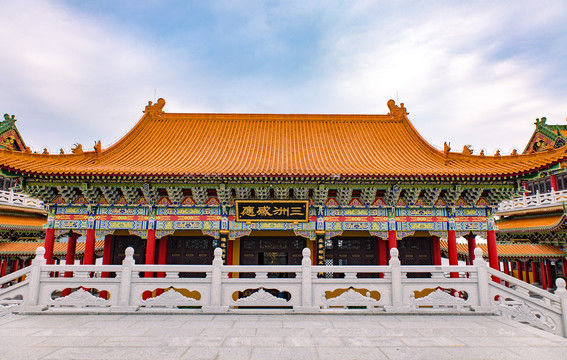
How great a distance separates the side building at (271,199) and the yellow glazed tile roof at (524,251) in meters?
6.07

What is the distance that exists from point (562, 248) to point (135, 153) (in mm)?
20360

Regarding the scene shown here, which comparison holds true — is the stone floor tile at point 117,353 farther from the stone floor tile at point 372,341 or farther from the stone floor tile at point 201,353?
the stone floor tile at point 372,341

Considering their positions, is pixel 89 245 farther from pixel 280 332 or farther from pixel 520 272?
pixel 520 272

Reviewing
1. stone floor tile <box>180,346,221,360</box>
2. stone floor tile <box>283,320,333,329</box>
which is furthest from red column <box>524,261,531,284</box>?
stone floor tile <box>180,346,221,360</box>

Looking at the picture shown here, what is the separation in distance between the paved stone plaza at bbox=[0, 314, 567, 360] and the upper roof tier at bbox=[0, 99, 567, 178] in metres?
4.08

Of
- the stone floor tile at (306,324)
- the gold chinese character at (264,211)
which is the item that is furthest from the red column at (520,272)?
the stone floor tile at (306,324)

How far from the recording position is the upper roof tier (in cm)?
930

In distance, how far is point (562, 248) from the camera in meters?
15.9

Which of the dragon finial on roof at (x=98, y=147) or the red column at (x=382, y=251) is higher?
the dragon finial on roof at (x=98, y=147)

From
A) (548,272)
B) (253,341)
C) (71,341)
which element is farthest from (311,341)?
(548,272)

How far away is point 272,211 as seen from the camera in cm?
1023

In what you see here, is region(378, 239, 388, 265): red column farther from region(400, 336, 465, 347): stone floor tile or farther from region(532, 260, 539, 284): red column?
region(532, 260, 539, 284): red column

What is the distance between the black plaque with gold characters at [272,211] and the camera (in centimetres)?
1018

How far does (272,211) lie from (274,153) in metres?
2.70
